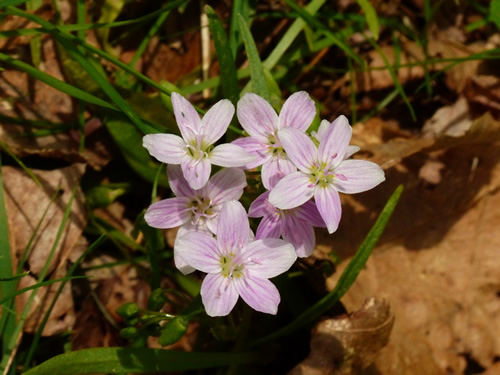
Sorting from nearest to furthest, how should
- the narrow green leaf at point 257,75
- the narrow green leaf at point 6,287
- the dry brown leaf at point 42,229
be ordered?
1. the narrow green leaf at point 6,287
2. the narrow green leaf at point 257,75
3. the dry brown leaf at point 42,229

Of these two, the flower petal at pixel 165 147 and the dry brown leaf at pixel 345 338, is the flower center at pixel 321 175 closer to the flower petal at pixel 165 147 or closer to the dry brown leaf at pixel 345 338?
the flower petal at pixel 165 147

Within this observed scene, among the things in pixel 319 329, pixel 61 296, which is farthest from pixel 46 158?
pixel 319 329

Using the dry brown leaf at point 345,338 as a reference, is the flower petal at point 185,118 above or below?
above

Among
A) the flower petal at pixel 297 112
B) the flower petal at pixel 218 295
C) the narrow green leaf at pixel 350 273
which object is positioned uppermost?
the flower petal at pixel 297 112

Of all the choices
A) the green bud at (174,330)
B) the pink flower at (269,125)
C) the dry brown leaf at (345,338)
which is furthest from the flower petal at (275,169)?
the dry brown leaf at (345,338)

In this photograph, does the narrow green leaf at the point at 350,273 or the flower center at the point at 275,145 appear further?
the narrow green leaf at the point at 350,273

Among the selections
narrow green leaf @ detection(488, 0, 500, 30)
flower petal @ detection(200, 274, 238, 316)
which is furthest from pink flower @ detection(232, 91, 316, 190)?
narrow green leaf @ detection(488, 0, 500, 30)

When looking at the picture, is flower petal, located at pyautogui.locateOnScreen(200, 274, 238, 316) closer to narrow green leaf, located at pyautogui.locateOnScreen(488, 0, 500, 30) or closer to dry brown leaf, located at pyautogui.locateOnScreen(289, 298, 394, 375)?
dry brown leaf, located at pyautogui.locateOnScreen(289, 298, 394, 375)
